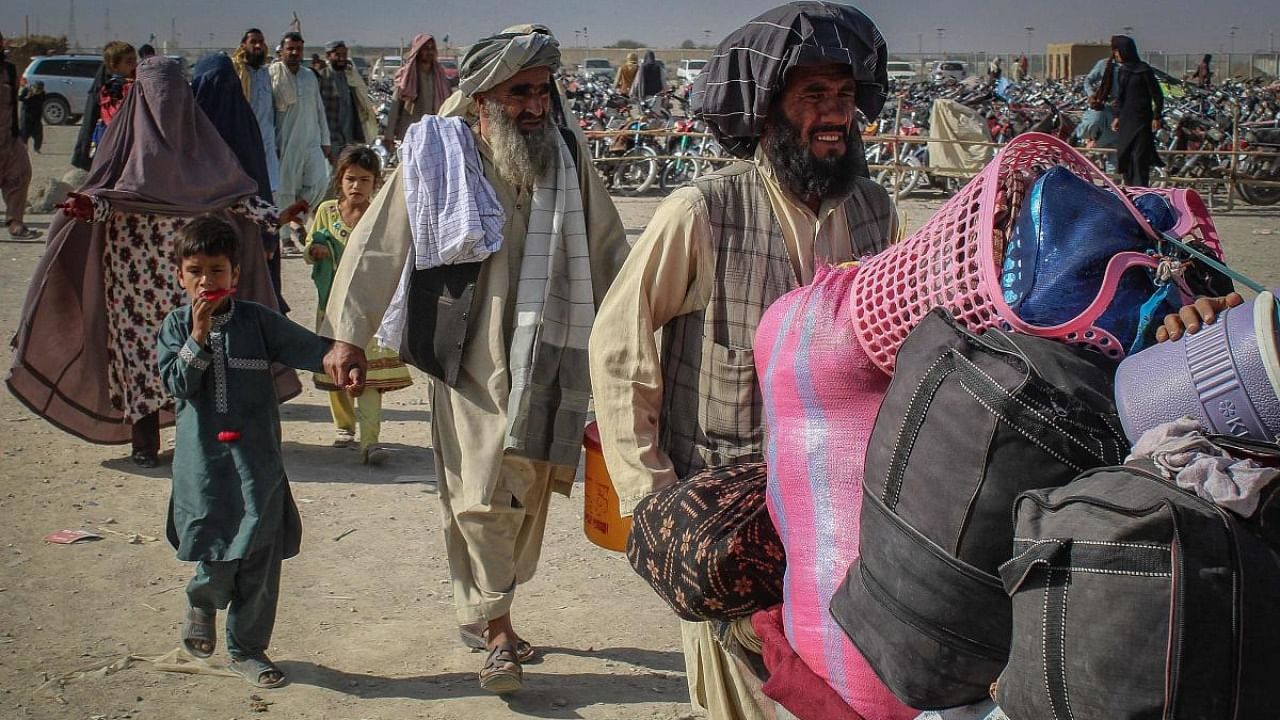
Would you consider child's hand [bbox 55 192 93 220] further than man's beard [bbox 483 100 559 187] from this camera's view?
Yes

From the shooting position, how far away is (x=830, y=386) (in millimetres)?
2324

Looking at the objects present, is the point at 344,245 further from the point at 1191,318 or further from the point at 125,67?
the point at 1191,318

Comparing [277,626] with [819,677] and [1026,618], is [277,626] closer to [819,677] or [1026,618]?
[819,677]

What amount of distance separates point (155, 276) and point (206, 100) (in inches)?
68.5

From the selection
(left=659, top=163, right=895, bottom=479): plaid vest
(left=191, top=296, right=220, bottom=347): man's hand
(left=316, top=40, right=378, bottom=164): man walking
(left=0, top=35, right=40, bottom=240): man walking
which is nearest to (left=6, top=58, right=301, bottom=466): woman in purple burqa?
(left=191, top=296, right=220, bottom=347): man's hand

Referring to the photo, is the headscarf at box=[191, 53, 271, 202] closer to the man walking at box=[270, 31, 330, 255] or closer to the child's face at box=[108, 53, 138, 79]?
the child's face at box=[108, 53, 138, 79]

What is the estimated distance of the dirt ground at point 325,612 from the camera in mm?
4270

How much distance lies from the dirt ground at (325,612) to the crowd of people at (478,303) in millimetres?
176

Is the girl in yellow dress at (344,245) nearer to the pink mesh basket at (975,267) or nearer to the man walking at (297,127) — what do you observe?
the pink mesh basket at (975,267)

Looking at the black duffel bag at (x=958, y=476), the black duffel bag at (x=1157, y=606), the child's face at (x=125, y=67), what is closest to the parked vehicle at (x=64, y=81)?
the child's face at (x=125, y=67)

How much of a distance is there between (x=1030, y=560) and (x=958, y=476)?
0.20m

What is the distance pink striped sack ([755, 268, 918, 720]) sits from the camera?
2311 millimetres

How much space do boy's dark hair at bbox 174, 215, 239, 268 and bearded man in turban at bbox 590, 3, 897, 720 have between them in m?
1.71

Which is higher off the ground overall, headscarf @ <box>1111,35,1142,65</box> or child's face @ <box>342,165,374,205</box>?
headscarf @ <box>1111,35,1142,65</box>
